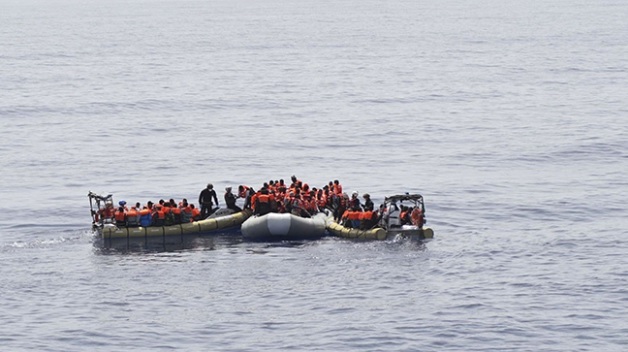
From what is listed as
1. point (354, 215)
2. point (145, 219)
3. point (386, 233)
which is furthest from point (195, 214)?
point (386, 233)

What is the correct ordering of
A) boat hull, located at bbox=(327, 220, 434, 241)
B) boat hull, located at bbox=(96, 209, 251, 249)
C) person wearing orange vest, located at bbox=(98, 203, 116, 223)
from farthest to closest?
1. person wearing orange vest, located at bbox=(98, 203, 116, 223)
2. boat hull, located at bbox=(96, 209, 251, 249)
3. boat hull, located at bbox=(327, 220, 434, 241)

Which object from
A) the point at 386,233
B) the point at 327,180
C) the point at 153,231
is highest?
the point at 327,180

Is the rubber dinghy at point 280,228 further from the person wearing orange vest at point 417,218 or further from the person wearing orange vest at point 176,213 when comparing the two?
the person wearing orange vest at point 417,218

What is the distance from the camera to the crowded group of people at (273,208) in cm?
5778

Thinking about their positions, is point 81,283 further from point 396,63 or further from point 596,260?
point 396,63

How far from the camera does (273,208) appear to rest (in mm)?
59500

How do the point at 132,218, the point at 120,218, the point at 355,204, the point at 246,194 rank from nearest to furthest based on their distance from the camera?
1. the point at 120,218
2. the point at 132,218
3. the point at 355,204
4. the point at 246,194

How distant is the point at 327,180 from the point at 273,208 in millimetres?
15119

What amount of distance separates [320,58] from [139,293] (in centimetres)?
10273

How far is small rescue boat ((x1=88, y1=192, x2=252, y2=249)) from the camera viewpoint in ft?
188

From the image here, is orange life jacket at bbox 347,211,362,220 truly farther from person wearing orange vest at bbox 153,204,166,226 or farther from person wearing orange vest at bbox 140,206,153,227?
person wearing orange vest at bbox 140,206,153,227

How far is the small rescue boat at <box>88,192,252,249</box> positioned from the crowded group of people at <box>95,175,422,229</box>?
0.32 m

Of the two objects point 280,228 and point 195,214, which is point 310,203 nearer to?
point 280,228

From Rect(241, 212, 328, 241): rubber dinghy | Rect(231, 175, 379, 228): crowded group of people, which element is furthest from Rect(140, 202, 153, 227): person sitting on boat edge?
Rect(231, 175, 379, 228): crowded group of people
